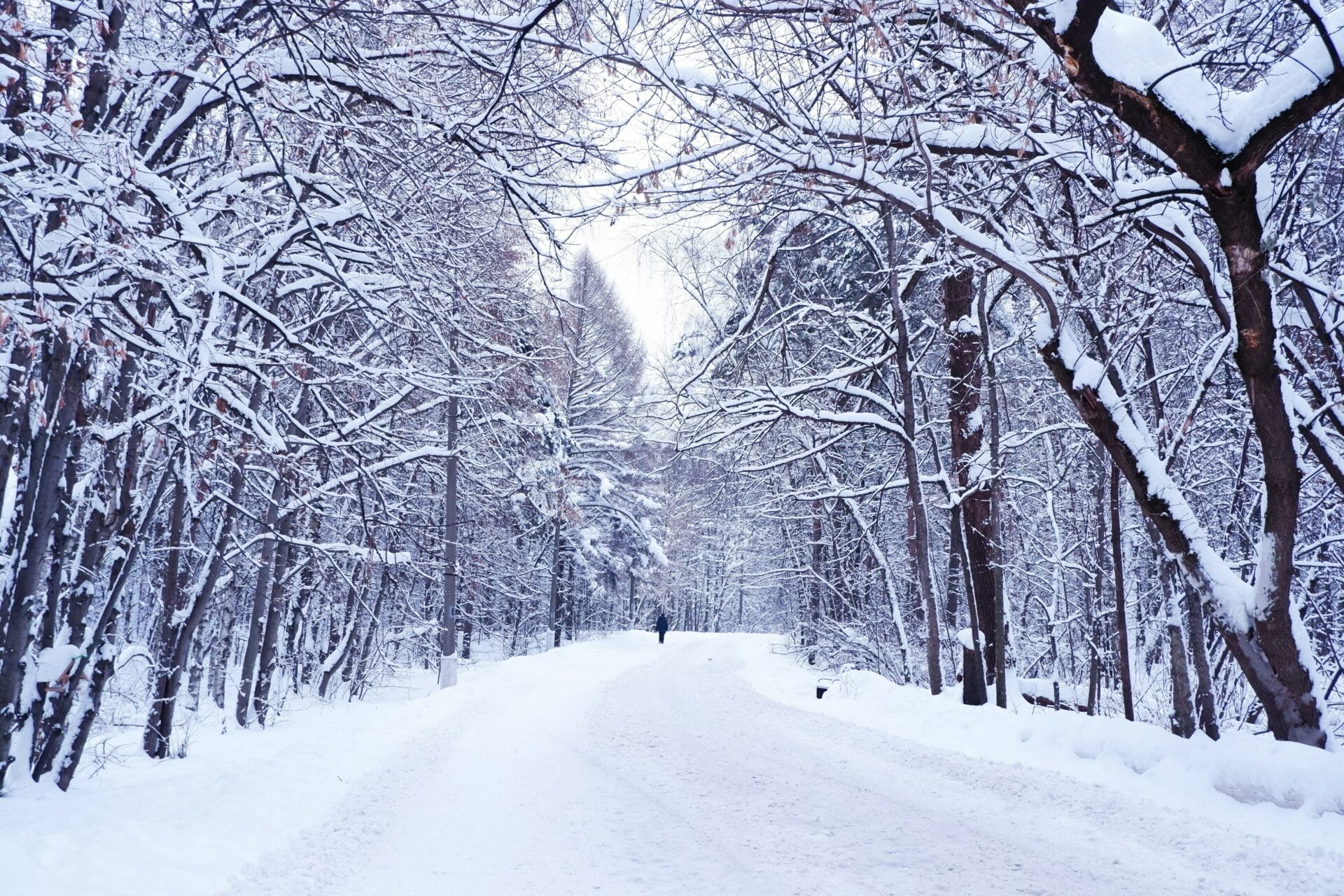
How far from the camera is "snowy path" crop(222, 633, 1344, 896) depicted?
4195 millimetres

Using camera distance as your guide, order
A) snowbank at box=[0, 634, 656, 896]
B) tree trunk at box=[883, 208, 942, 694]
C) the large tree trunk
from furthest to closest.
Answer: tree trunk at box=[883, 208, 942, 694], the large tree trunk, snowbank at box=[0, 634, 656, 896]

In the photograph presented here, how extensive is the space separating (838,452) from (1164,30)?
12562 millimetres

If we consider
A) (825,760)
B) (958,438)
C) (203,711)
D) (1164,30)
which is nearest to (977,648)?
(958,438)

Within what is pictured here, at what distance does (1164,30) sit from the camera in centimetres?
627

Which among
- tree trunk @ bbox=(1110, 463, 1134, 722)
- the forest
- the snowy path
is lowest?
the snowy path

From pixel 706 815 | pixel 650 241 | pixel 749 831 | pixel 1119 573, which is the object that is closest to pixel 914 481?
pixel 1119 573

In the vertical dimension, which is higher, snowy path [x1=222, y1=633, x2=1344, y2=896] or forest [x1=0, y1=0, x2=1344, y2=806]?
forest [x1=0, y1=0, x2=1344, y2=806]

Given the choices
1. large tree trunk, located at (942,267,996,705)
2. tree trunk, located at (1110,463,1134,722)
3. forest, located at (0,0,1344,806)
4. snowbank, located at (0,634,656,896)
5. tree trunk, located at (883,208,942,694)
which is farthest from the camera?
tree trunk, located at (883,208,942,694)

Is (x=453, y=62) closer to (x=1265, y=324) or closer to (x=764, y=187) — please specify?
(x=764, y=187)

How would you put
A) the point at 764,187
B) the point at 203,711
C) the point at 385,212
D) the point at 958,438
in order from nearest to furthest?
the point at 764,187 → the point at 385,212 → the point at 958,438 → the point at 203,711

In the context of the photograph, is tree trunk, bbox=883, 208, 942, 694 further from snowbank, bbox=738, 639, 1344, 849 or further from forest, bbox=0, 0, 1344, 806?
snowbank, bbox=738, 639, 1344, 849

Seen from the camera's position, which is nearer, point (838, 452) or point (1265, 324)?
point (1265, 324)

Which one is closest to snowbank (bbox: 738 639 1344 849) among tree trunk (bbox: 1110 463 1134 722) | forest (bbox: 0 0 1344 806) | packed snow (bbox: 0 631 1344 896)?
packed snow (bbox: 0 631 1344 896)

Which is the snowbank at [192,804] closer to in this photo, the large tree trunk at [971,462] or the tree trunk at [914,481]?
the tree trunk at [914,481]
